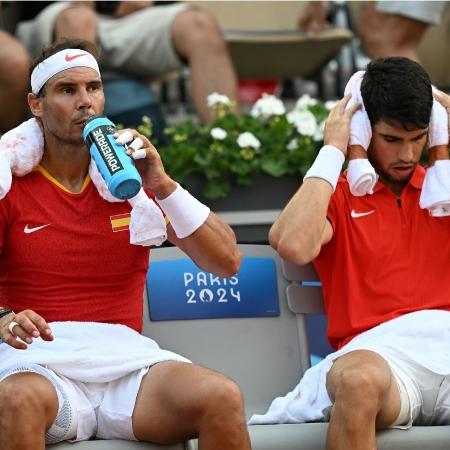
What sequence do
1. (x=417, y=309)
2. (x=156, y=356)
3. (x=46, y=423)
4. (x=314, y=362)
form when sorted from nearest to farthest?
(x=46, y=423)
(x=156, y=356)
(x=417, y=309)
(x=314, y=362)

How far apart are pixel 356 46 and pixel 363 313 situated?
3.29m

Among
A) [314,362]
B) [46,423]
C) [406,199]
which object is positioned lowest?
[314,362]

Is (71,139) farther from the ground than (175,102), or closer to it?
farther from the ground

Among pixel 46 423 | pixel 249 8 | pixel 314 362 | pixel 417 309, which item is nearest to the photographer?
pixel 46 423

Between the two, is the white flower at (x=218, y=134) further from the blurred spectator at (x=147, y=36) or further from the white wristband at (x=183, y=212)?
the white wristband at (x=183, y=212)

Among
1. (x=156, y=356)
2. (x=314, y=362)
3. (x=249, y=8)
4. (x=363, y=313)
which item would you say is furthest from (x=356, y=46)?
(x=156, y=356)

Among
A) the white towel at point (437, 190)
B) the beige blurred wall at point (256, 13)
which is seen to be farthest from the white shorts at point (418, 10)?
the white towel at point (437, 190)

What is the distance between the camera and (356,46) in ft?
24.2

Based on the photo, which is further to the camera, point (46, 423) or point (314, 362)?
point (314, 362)

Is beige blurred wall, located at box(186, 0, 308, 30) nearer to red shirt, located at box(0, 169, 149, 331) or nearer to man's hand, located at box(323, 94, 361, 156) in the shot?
man's hand, located at box(323, 94, 361, 156)

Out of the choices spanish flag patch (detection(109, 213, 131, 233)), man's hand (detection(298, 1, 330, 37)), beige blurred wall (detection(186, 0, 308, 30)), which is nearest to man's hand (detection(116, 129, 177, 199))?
spanish flag patch (detection(109, 213, 131, 233))

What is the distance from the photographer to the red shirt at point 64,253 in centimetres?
410

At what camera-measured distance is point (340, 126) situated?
4.51 metres

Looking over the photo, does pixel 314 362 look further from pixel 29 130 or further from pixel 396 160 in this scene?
pixel 29 130
